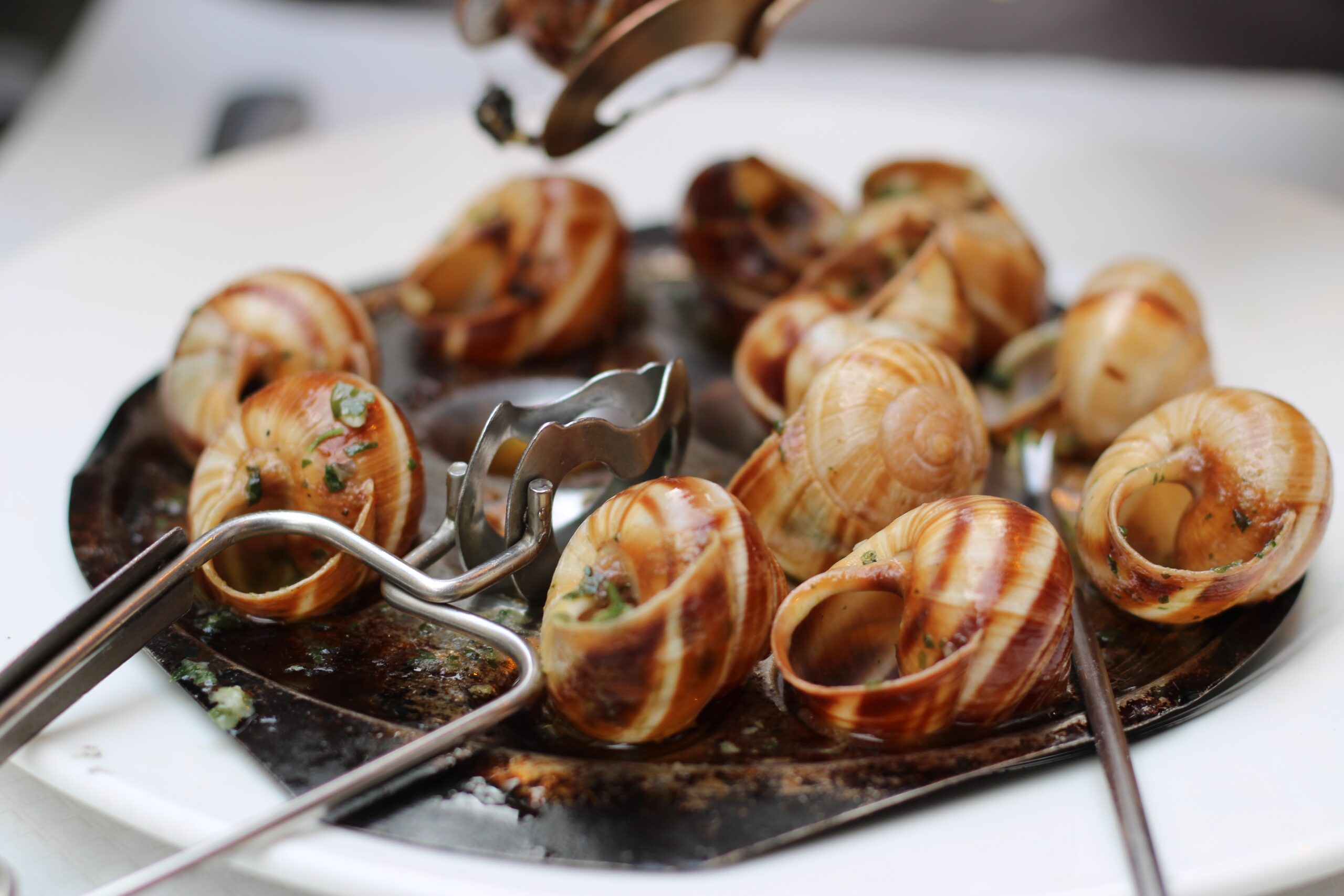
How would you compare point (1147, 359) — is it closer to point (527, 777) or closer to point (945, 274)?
point (945, 274)

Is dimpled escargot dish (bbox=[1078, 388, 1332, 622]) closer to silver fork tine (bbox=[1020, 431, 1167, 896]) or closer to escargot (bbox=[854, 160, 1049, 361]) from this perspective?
silver fork tine (bbox=[1020, 431, 1167, 896])

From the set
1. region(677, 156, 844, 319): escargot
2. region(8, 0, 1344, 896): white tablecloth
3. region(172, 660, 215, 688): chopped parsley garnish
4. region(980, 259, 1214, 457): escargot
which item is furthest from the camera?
region(8, 0, 1344, 896): white tablecloth

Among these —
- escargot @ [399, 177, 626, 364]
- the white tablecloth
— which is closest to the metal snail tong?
escargot @ [399, 177, 626, 364]

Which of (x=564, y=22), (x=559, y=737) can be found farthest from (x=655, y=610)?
(x=564, y=22)

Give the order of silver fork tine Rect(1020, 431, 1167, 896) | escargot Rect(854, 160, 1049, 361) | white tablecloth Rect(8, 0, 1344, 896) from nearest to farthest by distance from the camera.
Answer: silver fork tine Rect(1020, 431, 1167, 896) < escargot Rect(854, 160, 1049, 361) < white tablecloth Rect(8, 0, 1344, 896)

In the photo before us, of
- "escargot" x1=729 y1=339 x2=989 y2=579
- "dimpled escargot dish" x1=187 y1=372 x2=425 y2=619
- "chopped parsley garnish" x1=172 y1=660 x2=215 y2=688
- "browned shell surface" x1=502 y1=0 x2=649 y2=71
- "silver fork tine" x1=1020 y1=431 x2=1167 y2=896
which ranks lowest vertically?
"silver fork tine" x1=1020 y1=431 x2=1167 y2=896

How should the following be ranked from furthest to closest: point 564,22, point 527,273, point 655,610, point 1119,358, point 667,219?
1. point 667,219
2. point 527,273
3. point 564,22
4. point 1119,358
5. point 655,610

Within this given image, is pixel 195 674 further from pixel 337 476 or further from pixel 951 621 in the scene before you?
pixel 951 621
